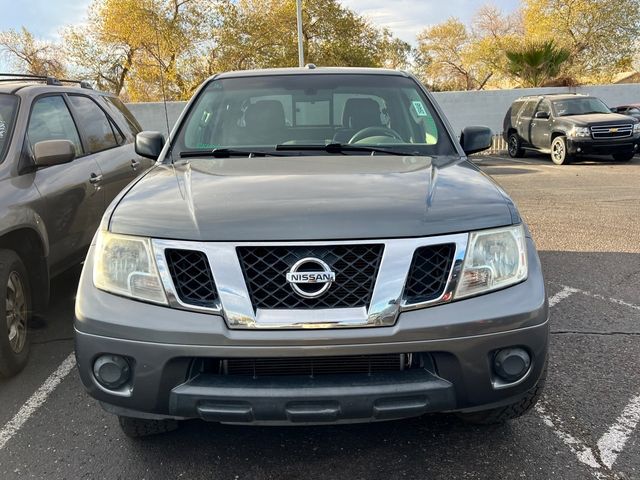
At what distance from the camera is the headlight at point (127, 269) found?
214 cm

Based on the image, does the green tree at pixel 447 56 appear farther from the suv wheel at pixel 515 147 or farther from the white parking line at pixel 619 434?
the white parking line at pixel 619 434

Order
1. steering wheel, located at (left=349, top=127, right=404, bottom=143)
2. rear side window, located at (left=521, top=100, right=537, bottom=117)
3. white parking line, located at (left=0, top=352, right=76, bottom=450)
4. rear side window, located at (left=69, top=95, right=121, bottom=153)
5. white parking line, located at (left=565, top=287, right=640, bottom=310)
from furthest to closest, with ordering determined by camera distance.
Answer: rear side window, located at (left=521, top=100, right=537, bottom=117)
rear side window, located at (left=69, top=95, right=121, bottom=153)
white parking line, located at (left=565, top=287, right=640, bottom=310)
steering wheel, located at (left=349, top=127, right=404, bottom=143)
white parking line, located at (left=0, top=352, right=76, bottom=450)

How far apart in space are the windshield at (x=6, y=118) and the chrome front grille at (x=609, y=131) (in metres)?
13.3

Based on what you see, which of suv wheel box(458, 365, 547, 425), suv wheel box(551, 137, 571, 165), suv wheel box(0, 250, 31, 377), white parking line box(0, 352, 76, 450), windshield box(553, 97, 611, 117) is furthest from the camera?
windshield box(553, 97, 611, 117)

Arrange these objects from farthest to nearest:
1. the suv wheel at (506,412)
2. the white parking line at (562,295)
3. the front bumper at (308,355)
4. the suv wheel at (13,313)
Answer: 1. the white parking line at (562,295)
2. the suv wheel at (13,313)
3. the suv wheel at (506,412)
4. the front bumper at (308,355)

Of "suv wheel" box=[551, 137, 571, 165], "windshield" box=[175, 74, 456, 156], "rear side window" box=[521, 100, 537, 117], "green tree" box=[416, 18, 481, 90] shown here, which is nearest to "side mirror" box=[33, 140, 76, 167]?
"windshield" box=[175, 74, 456, 156]

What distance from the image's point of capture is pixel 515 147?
17109 mm

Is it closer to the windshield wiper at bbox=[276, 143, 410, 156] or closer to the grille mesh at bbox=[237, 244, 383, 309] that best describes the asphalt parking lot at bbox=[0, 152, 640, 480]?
the grille mesh at bbox=[237, 244, 383, 309]

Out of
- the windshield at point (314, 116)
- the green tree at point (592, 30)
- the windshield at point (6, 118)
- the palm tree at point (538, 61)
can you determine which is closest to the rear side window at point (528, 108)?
the palm tree at point (538, 61)

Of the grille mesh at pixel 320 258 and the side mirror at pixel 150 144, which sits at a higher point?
the side mirror at pixel 150 144

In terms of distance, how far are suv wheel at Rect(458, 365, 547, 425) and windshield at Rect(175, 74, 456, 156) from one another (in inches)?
55.6

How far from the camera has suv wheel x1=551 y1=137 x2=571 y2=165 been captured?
47.3 ft

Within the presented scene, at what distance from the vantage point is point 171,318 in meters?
2.07

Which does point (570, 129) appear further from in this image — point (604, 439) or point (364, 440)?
point (364, 440)
